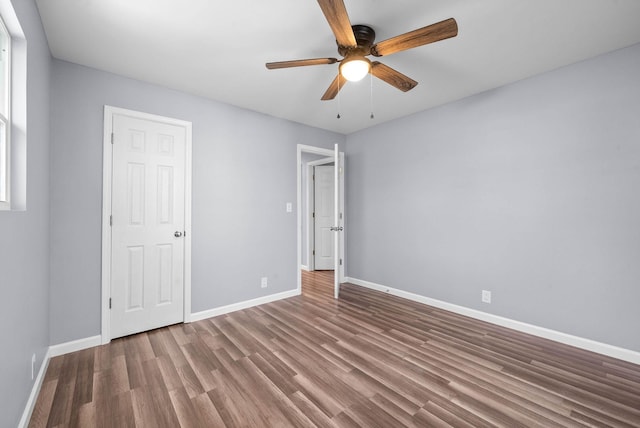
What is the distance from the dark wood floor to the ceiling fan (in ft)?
7.41

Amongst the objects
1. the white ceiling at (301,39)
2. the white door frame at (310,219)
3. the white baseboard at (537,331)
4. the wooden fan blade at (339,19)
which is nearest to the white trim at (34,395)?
the white ceiling at (301,39)

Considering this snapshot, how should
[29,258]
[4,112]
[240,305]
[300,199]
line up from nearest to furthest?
1. [4,112]
2. [29,258]
3. [240,305]
4. [300,199]

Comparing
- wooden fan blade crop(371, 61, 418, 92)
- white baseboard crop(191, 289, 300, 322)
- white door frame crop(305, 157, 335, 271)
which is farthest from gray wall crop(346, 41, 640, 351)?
white door frame crop(305, 157, 335, 271)

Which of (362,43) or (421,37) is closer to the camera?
(421,37)

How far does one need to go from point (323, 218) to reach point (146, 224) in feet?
11.5

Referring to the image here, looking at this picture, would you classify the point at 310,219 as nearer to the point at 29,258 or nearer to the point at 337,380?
the point at 337,380

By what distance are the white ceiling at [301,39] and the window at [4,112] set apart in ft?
1.77

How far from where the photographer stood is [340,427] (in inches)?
59.1

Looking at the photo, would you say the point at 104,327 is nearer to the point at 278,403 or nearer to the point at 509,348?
the point at 278,403

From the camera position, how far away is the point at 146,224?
275 centimetres

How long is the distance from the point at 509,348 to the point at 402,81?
8.33 ft

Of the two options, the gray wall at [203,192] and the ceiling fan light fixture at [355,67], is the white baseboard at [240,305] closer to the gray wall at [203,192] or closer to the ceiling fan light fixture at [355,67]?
the gray wall at [203,192]

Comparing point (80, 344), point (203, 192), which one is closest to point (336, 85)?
point (203, 192)

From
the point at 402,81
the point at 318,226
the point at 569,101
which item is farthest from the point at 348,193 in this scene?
the point at 569,101
